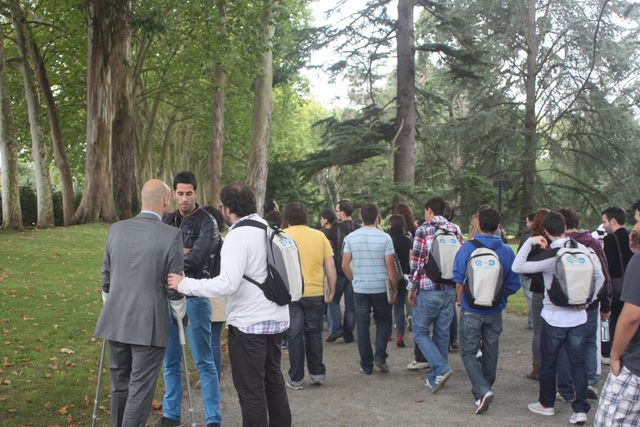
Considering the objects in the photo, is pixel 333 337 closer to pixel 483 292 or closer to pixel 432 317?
pixel 432 317

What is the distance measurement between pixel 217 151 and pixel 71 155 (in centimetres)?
1413

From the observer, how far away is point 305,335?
7.38m

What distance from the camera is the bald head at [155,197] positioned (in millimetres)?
4695

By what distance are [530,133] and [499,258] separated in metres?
20.3

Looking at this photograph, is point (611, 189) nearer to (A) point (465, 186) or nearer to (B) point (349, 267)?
(A) point (465, 186)

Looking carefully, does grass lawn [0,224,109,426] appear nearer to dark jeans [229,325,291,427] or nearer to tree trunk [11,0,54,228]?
dark jeans [229,325,291,427]

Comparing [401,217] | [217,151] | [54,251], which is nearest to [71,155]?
[217,151]

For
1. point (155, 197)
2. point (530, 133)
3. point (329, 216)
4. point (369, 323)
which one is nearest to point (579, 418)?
point (369, 323)

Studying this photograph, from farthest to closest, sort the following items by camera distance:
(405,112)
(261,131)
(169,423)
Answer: (261,131) → (405,112) → (169,423)

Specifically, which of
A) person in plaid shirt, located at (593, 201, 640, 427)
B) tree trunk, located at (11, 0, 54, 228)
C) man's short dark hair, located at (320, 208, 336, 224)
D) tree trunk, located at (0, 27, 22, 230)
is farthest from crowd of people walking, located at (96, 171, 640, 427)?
tree trunk, located at (11, 0, 54, 228)

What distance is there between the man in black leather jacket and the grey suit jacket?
3.04 feet

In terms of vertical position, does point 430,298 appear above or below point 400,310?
above

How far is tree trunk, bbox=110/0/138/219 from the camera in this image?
22.4 m

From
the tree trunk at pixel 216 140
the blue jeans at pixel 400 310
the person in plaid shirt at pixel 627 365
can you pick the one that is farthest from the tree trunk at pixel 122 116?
the person in plaid shirt at pixel 627 365
